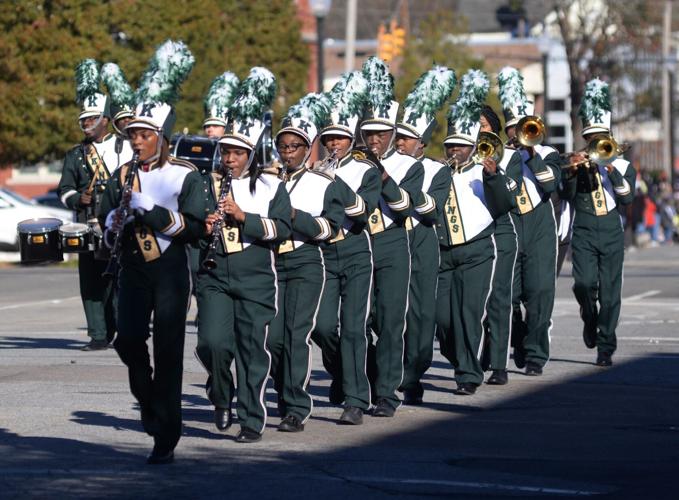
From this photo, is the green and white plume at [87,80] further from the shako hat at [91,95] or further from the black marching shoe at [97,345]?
the black marching shoe at [97,345]

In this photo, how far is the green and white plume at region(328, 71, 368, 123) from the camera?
37.7 feet

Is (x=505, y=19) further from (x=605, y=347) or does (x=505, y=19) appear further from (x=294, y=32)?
(x=605, y=347)

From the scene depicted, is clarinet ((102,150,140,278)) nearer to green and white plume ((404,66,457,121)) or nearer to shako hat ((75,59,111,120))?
green and white plume ((404,66,457,121))

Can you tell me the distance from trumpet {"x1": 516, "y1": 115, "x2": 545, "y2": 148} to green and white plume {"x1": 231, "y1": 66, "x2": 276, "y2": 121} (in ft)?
12.4

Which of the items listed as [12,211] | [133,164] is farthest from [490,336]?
[12,211]

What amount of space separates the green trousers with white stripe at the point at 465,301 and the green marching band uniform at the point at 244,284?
2809 millimetres

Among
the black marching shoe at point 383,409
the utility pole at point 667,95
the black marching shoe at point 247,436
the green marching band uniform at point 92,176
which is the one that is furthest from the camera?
the utility pole at point 667,95

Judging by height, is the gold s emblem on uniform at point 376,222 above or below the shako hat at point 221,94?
below

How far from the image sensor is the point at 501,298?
13789 millimetres

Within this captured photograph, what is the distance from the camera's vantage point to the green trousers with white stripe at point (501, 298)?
13695 millimetres

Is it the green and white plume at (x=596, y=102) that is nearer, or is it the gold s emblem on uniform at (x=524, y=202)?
the gold s emblem on uniform at (x=524, y=202)

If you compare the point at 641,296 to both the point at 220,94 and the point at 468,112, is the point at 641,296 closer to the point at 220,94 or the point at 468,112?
the point at 220,94

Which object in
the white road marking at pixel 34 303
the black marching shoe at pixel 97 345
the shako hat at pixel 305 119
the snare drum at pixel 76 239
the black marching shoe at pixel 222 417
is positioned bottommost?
the white road marking at pixel 34 303

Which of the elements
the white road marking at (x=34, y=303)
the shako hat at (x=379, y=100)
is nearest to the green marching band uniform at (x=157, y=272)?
the shako hat at (x=379, y=100)
